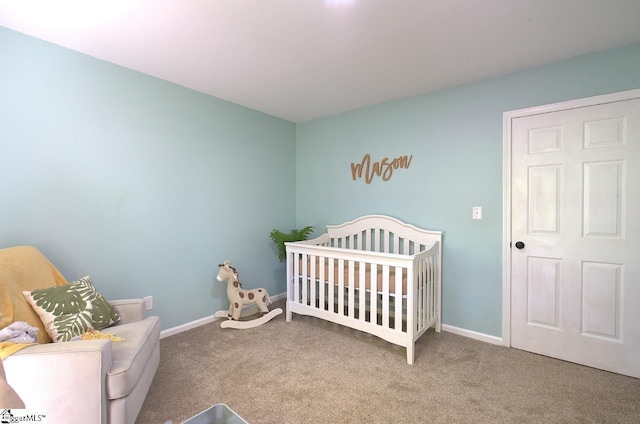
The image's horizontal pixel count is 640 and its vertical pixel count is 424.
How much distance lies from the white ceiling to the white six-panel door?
1.90 feet

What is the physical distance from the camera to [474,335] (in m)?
2.58

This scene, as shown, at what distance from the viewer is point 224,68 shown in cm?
233

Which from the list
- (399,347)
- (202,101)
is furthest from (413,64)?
(399,347)

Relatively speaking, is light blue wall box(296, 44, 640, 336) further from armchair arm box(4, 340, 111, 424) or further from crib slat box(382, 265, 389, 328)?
armchair arm box(4, 340, 111, 424)

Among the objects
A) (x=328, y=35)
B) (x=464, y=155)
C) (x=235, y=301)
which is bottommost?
(x=235, y=301)

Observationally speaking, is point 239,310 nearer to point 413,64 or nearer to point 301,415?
point 301,415

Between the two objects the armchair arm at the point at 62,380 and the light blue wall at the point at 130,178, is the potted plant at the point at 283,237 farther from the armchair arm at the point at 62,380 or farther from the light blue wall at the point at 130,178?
the armchair arm at the point at 62,380

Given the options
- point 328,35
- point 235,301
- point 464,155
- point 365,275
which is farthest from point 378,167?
point 235,301

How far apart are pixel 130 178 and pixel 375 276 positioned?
7.09ft

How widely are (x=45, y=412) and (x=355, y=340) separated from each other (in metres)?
1.99

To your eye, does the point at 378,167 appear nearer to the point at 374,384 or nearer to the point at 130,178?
the point at 374,384

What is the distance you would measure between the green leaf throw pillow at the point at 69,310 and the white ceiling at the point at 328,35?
5.31ft

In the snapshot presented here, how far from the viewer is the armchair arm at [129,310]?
1.91 m

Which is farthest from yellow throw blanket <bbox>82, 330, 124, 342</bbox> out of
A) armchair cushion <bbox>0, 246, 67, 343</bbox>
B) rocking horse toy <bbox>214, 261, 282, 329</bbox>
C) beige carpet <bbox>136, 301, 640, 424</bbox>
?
rocking horse toy <bbox>214, 261, 282, 329</bbox>
